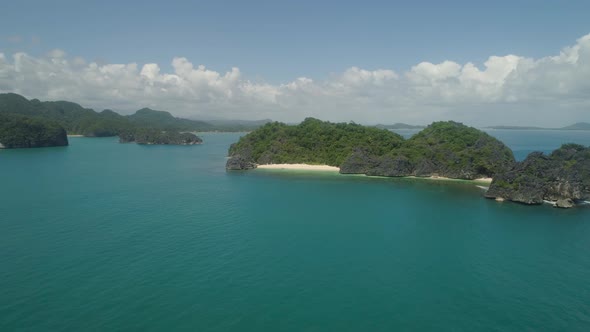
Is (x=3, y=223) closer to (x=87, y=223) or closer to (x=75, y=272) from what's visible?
(x=87, y=223)

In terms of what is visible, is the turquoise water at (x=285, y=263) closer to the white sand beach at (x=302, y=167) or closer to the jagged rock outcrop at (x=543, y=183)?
the jagged rock outcrop at (x=543, y=183)

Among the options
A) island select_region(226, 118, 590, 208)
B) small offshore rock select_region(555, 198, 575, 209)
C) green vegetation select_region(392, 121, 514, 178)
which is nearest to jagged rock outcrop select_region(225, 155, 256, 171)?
island select_region(226, 118, 590, 208)

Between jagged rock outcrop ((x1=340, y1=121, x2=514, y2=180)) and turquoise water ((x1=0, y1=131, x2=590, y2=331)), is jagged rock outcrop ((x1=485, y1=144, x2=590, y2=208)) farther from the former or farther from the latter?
jagged rock outcrop ((x1=340, y1=121, x2=514, y2=180))

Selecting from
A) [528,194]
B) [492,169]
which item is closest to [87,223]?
[528,194]

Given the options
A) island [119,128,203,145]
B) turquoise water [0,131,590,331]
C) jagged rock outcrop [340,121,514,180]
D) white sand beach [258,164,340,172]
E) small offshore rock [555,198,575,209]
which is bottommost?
turquoise water [0,131,590,331]

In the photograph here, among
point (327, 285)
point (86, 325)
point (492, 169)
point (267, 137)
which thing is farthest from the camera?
point (267, 137)
